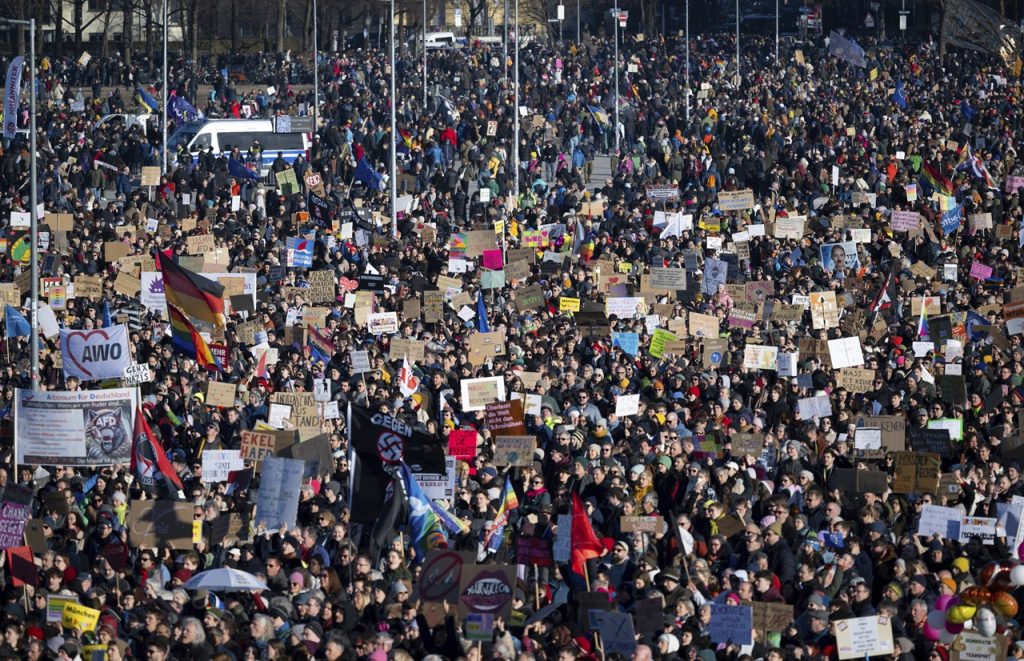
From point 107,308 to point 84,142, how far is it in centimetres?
1466

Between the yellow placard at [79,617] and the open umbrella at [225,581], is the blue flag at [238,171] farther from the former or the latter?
the yellow placard at [79,617]

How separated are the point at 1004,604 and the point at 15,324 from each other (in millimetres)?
12498

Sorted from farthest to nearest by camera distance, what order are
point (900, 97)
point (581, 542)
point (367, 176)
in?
point (900, 97)
point (367, 176)
point (581, 542)

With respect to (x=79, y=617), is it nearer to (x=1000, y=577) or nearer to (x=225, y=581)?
(x=225, y=581)

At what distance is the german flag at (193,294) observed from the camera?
18.4 m

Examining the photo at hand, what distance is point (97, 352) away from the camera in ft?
60.1

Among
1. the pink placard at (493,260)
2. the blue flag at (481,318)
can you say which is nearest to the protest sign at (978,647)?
the blue flag at (481,318)

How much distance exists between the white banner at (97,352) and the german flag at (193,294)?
0.55 meters

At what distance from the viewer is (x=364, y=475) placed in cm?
1438

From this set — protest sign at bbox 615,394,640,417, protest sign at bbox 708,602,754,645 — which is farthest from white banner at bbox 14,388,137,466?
protest sign at bbox 708,602,754,645

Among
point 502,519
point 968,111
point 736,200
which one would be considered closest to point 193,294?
point 502,519

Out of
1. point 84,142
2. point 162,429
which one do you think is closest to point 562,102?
point 84,142

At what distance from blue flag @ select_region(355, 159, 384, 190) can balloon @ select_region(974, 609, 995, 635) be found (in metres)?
23.8

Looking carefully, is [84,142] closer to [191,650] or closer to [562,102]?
[562,102]
